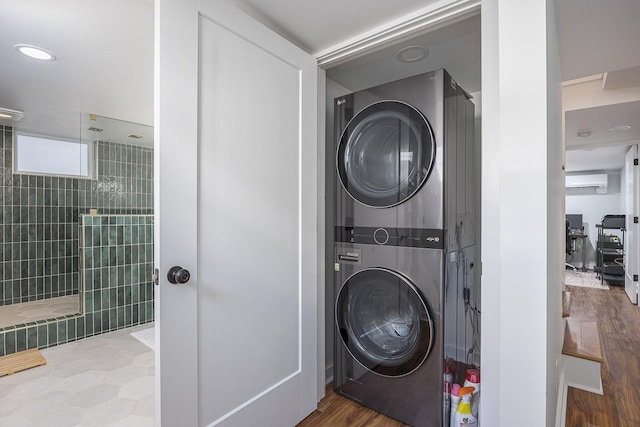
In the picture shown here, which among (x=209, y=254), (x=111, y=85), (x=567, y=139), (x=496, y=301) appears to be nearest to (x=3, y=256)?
(x=111, y=85)

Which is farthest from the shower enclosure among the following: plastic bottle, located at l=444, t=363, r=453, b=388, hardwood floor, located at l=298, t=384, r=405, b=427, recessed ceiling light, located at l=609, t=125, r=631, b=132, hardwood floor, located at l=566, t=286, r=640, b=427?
recessed ceiling light, located at l=609, t=125, r=631, b=132

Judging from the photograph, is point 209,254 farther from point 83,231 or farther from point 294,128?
point 83,231

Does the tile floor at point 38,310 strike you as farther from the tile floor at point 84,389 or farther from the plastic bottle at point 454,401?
the plastic bottle at point 454,401

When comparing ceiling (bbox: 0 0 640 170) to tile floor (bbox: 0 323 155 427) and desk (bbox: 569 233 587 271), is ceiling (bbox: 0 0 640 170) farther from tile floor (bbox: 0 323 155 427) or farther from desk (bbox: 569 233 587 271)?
desk (bbox: 569 233 587 271)

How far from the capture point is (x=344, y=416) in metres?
1.78

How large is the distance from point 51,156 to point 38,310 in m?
1.43

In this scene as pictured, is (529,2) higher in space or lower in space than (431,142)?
higher

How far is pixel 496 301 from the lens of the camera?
1.30m

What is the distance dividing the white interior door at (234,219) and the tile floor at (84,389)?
0.84 meters

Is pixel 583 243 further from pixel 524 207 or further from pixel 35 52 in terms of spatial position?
pixel 35 52

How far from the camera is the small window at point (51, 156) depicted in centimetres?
298

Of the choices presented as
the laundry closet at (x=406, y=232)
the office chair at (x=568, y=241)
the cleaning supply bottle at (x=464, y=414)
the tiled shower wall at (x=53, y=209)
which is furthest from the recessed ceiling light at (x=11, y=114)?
the office chair at (x=568, y=241)

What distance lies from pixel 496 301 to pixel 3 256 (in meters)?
4.15

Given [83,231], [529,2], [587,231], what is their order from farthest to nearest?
[587,231] → [83,231] → [529,2]
